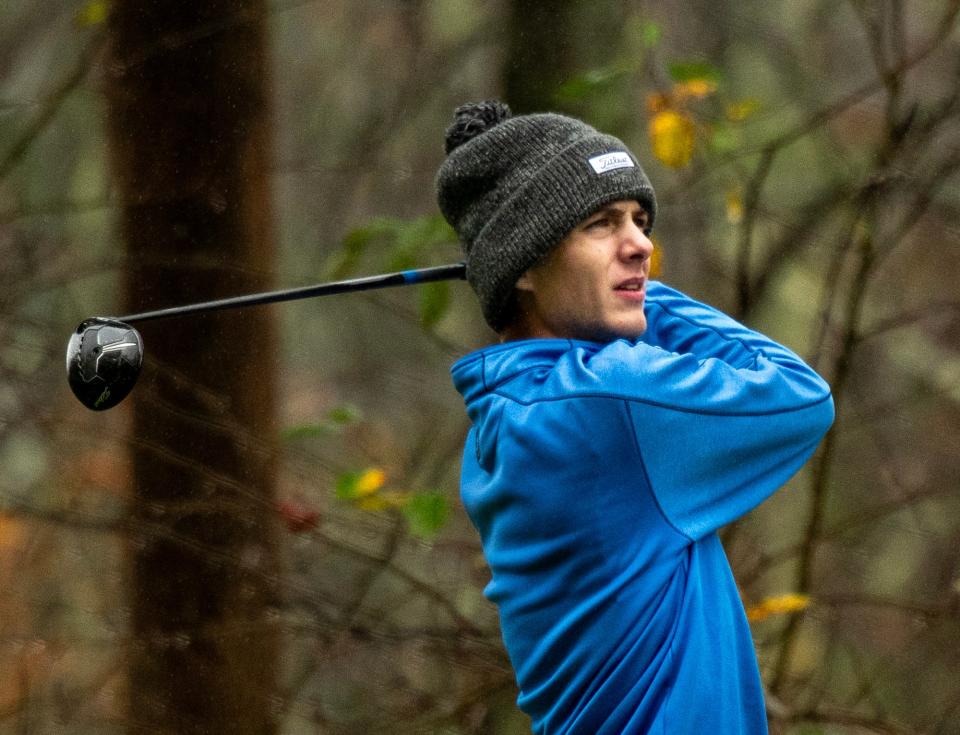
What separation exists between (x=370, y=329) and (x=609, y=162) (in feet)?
7.54

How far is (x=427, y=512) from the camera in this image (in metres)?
3.73

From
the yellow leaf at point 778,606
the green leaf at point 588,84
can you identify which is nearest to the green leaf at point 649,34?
the green leaf at point 588,84

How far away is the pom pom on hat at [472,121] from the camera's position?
7.73ft

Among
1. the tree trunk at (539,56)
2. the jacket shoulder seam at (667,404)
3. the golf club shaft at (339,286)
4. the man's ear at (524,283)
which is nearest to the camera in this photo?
the jacket shoulder seam at (667,404)

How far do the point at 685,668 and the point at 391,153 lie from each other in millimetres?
2667

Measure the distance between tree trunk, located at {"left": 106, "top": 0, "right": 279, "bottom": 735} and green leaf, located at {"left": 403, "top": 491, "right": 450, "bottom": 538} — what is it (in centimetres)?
62

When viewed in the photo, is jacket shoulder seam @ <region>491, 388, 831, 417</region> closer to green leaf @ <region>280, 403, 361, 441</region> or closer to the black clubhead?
the black clubhead

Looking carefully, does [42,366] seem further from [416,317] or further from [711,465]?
[711,465]

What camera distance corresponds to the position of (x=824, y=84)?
15.0 feet

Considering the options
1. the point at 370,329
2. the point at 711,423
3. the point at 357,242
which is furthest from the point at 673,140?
the point at 711,423

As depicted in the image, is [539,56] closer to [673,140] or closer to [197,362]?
[673,140]

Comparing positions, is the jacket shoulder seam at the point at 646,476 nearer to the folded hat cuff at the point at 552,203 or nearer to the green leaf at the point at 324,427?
the folded hat cuff at the point at 552,203

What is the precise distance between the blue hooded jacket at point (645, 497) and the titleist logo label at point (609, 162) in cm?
27

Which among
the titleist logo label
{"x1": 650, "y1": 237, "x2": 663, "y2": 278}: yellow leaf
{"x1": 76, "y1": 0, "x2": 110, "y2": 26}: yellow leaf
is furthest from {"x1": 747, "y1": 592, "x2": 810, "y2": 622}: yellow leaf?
{"x1": 76, "y1": 0, "x2": 110, "y2": 26}: yellow leaf
